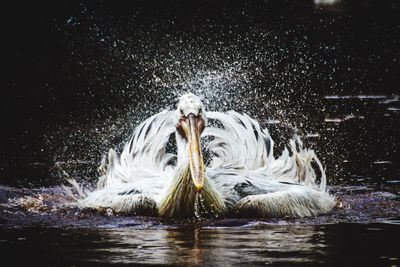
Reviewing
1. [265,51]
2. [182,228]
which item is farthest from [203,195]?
[265,51]

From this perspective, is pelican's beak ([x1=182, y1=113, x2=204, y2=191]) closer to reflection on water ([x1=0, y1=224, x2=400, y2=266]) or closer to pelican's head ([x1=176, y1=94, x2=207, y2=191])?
pelican's head ([x1=176, y1=94, x2=207, y2=191])

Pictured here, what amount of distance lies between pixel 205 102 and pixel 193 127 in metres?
4.85

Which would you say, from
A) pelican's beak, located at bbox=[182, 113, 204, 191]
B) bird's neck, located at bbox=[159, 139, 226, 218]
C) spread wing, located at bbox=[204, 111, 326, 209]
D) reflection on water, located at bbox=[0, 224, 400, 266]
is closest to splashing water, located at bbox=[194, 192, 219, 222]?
bird's neck, located at bbox=[159, 139, 226, 218]

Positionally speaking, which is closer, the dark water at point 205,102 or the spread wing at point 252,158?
the dark water at point 205,102

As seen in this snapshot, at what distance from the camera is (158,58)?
1997cm

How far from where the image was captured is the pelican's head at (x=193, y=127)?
26.3 ft

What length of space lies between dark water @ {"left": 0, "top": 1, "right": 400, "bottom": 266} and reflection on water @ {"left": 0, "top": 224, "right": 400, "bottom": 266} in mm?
14

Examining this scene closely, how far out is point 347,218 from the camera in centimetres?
811

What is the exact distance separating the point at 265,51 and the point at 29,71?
576cm

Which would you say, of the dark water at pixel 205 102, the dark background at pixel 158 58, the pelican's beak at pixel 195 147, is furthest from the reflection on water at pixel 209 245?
the dark background at pixel 158 58

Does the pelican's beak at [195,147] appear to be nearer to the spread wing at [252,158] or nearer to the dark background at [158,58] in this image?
the spread wing at [252,158]

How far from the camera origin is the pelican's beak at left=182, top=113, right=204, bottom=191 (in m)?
7.96

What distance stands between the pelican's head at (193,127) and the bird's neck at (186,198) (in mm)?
222

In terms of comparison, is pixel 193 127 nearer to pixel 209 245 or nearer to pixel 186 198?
pixel 186 198
